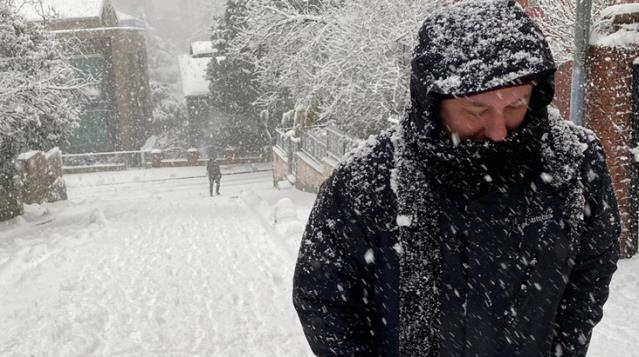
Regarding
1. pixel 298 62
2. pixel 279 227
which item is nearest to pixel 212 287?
pixel 279 227

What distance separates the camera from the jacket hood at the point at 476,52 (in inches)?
59.2

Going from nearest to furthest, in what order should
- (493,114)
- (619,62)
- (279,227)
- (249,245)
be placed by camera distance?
1. (493,114)
2. (619,62)
3. (249,245)
4. (279,227)

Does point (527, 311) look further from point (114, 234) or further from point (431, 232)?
point (114, 234)

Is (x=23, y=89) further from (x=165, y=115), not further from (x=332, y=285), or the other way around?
(x=165, y=115)

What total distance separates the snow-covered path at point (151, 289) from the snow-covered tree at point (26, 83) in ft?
9.22

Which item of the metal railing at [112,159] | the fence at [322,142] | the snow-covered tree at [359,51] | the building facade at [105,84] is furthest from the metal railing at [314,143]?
the building facade at [105,84]

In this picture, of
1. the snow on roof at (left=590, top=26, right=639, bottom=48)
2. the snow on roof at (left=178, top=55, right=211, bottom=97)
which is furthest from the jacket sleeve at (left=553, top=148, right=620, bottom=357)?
the snow on roof at (left=178, top=55, right=211, bottom=97)

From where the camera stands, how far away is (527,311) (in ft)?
5.38

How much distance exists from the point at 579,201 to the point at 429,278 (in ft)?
1.54

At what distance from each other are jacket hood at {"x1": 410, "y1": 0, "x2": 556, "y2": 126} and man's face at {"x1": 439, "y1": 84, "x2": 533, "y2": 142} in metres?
0.04

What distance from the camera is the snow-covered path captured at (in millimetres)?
5395

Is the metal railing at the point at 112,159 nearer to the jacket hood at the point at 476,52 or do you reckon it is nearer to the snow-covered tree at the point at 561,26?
the snow-covered tree at the point at 561,26

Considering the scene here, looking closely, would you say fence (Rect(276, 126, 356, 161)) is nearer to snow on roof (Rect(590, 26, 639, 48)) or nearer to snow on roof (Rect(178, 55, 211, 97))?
A: snow on roof (Rect(590, 26, 639, 48))

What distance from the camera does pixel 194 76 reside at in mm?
43562
